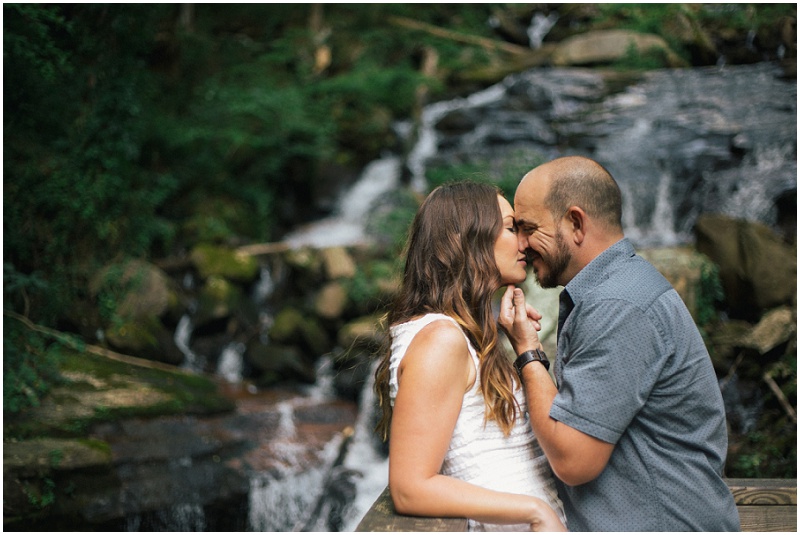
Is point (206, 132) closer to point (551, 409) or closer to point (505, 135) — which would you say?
point (505, 135)

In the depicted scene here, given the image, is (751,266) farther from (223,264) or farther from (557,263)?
(223,264)

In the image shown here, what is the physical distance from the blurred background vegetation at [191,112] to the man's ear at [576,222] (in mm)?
5038

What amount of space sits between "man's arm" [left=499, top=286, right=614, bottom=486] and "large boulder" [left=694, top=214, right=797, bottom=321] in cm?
559

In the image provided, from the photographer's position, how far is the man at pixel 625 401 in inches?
68.2

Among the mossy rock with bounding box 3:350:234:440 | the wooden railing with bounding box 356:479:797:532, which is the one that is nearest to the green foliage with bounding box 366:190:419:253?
the mossy rock with bounding box 3:350:234:440

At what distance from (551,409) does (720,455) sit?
541 mm

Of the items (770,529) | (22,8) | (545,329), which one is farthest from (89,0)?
(770,529)

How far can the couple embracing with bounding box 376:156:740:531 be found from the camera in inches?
69.4

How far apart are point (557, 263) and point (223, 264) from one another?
27.7 ft

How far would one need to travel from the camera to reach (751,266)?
21.6 ft

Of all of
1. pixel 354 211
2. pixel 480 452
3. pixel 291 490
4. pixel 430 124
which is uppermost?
pixel 430 124

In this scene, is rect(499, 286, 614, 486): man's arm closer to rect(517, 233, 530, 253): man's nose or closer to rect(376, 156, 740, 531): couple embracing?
rect(376, 156, 740, 531): couple embracing

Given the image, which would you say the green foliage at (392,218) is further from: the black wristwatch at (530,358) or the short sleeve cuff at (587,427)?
the short sleeve cuff at (587,427)

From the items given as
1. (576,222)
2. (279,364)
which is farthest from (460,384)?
(279,364)
